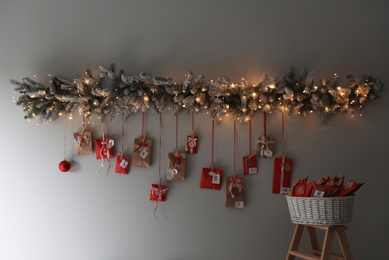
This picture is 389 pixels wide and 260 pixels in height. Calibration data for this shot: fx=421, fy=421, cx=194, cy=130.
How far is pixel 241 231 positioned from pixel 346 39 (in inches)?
60.9

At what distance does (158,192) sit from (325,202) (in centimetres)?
117

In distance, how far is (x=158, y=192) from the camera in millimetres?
2971

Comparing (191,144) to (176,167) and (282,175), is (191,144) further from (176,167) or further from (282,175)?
(282,175)

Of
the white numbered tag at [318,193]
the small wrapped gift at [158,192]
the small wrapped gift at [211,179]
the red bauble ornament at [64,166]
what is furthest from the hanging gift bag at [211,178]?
the red bauble ornament at [64,166]

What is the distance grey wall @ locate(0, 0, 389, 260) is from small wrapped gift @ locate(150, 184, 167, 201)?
6 centimetres

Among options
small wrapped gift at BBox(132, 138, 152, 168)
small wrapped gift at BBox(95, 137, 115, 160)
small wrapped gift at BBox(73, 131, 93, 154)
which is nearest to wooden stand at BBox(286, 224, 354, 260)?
small wrapped gift at BBox(132, 138, 152, 168)

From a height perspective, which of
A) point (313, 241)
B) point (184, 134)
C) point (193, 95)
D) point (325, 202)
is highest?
point (193, 95)

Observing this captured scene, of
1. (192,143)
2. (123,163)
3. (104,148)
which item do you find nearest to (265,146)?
(192,143)

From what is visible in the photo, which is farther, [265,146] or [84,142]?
[84,142]

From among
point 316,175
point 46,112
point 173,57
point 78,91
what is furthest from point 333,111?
point 46,112

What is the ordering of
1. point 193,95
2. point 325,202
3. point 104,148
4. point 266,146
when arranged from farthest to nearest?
point 104,148 → point 266,146 → point 193,95 → point 325,202

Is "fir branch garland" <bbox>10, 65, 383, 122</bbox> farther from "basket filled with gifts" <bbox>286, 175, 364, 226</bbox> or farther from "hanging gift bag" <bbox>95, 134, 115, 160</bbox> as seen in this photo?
"basket filled with gifts" <bbox>286, 175, 364, 226</bbox>

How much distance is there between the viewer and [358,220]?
2.87 meters

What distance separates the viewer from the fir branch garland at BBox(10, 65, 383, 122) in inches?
110
